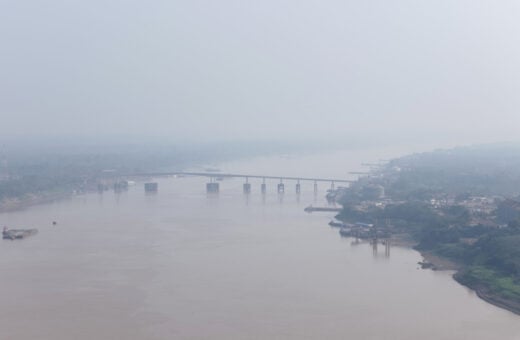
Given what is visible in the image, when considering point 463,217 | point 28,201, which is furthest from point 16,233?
point 463,217

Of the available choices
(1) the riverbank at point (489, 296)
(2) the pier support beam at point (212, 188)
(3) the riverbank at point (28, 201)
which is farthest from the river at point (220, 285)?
(2) the pier support beam at point (212, 188)

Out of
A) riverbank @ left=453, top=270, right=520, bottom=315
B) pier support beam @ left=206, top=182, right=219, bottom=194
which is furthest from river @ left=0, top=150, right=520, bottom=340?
pier support beam @ left=206, top=182, right=219, bottom=194

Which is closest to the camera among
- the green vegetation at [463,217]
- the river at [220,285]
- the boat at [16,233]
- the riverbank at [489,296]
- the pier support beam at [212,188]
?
the river at [220,285]

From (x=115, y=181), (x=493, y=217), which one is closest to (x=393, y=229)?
(x=493, y=217)

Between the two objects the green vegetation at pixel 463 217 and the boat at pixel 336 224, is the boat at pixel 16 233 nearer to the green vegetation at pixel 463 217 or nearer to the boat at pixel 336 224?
the boat at pixel 336 224

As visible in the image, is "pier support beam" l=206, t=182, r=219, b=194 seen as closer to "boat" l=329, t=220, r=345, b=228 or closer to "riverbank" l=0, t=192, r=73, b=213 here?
"riverbank" l=0, t=192, r=73, b=213

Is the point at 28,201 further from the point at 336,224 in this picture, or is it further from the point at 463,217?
the point at 463,217
